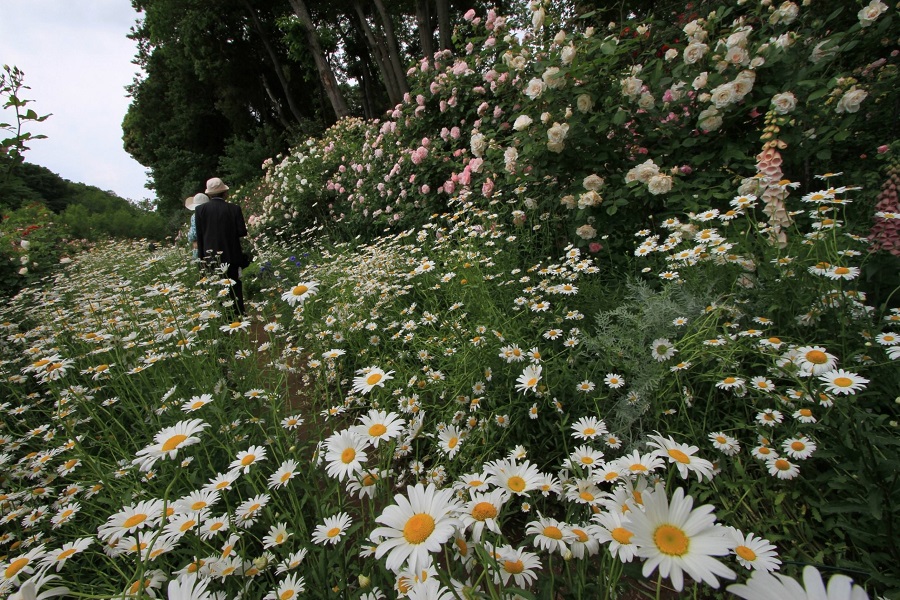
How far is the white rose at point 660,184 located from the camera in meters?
2.36

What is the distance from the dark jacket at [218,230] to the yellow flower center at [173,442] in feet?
12.1

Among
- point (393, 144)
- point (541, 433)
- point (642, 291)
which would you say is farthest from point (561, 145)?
point (393, 144)

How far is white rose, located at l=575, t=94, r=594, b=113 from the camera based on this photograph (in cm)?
264

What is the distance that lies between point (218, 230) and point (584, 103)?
151 inches

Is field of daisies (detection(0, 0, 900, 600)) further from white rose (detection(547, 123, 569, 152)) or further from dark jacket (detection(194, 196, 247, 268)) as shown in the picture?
dark jacket (detection(194, 196, 247, 268))

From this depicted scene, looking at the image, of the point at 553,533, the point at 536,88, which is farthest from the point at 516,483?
the point at 536,88

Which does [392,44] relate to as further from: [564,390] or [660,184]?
[564,390]

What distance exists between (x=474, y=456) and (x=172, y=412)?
1528 millimetres

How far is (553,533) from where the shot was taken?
2.82ft

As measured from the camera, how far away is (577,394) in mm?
1680

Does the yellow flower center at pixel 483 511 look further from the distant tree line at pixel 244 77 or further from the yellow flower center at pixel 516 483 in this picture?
the distant tree line at pixel 244 77

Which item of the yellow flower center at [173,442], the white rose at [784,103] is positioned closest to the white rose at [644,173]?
the white rose at [784,103]

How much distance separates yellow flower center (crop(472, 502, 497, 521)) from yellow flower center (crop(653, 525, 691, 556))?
283mm

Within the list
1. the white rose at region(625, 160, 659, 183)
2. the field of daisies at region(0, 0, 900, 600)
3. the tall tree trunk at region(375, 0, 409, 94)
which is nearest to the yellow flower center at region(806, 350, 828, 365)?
the field of daisies at region(0, 0, 900, 600)
